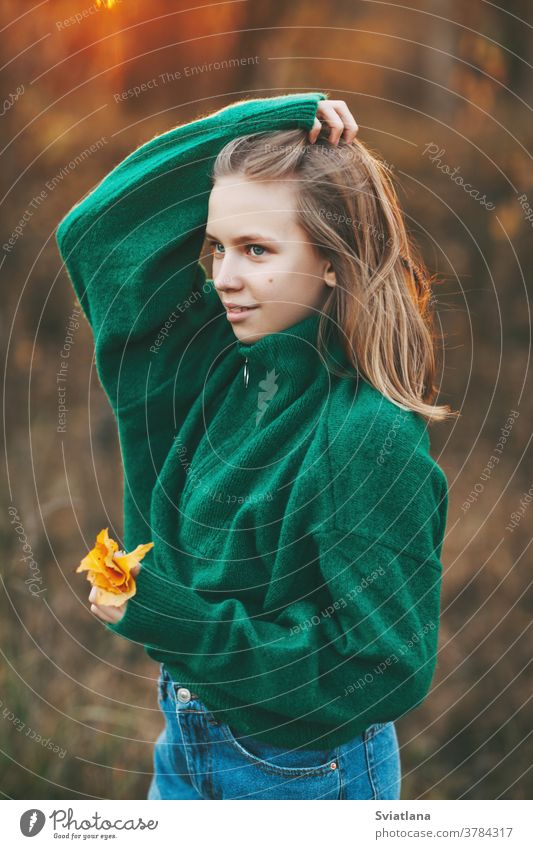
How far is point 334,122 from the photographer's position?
1359 millimetres

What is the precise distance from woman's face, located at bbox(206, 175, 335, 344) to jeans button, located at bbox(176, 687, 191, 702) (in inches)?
22.3

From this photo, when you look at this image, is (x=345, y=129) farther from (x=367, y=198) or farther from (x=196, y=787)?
(x=196, y=787)

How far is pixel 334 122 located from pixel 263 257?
0.23 metres

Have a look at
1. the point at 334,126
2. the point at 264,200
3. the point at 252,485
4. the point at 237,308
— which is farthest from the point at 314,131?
the point at 252,485

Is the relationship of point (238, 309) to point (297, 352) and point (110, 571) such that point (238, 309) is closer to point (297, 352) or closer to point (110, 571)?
point (297, 352)

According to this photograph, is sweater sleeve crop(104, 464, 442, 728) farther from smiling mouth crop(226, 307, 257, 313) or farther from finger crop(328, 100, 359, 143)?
finger crop(328, 100, 359, 143)

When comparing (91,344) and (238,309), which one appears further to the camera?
(91,344)

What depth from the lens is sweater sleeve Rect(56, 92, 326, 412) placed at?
4.89 feet

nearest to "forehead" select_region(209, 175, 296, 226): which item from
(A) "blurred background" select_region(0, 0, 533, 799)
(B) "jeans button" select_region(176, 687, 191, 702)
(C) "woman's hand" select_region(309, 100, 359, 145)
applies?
(C) "woman's hand" select_region(309, 100, 359, 145)

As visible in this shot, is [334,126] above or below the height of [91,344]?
below

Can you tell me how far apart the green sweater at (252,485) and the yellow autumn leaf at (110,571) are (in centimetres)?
5

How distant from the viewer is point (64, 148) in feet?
9.21
